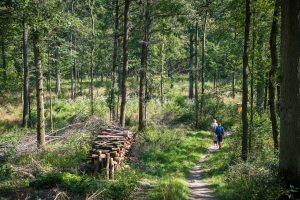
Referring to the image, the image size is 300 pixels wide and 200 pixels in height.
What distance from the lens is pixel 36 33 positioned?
1695cm

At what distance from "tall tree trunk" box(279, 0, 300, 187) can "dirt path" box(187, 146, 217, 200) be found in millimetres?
3711

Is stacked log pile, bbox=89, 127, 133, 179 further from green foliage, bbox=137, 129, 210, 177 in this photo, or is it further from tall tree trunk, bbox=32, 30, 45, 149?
tall tree trunk, bbox=32, 30, 45, 149

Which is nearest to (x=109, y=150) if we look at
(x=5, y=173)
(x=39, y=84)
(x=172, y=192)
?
(x=5, y=173)

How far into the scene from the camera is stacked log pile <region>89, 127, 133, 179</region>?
1378 centimetres

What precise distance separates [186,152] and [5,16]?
11345 mm

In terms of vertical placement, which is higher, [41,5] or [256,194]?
[41,5]

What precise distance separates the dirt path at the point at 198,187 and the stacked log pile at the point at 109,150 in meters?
2.85

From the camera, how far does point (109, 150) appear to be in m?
14.5

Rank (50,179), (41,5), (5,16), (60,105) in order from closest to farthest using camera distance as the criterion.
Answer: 1. (50,179)
2. (5,16)
3. (41,5)
4. (60,105)

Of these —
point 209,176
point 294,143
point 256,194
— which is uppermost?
point 294,143

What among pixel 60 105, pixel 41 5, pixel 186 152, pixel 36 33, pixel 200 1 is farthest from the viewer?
pixel 60 105

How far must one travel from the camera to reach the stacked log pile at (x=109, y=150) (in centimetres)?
1378

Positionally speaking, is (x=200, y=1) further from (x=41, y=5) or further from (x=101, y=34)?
(x=41, y=5)

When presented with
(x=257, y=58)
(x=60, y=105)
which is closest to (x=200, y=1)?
(x=60, y=105)
